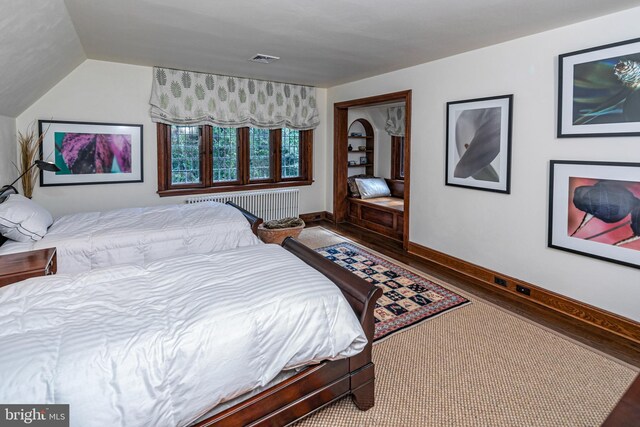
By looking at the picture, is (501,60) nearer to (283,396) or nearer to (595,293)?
(595,293)

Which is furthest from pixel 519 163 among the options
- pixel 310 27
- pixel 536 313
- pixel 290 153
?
pixel 290 153

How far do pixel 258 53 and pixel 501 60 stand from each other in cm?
253

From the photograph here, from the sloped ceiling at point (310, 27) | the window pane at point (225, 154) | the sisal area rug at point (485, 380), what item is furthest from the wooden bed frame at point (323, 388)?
the window pane at point (225, 154)

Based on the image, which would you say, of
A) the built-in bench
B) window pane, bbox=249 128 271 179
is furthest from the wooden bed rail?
window pane, bbox=249 128 271 179

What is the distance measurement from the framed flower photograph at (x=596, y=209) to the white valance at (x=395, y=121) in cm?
364

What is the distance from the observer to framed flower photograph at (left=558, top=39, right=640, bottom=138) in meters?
2.62

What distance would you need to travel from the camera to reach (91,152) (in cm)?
440

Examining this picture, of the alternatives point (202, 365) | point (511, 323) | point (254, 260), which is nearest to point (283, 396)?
point (202, 365)

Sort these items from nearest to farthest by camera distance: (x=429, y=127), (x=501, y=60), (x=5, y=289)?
(x=5, y=289) < (x=501, y=60) < (x=429, y=127)

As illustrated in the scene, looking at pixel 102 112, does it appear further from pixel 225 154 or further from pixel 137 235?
pixel 137 235

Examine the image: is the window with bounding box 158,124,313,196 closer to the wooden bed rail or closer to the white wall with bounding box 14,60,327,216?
the white wall with bounding box 14,60,327,216

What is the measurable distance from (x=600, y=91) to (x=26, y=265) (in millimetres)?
4288

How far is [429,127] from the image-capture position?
439cm

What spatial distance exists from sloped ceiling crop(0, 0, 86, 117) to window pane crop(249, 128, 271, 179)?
244cm
